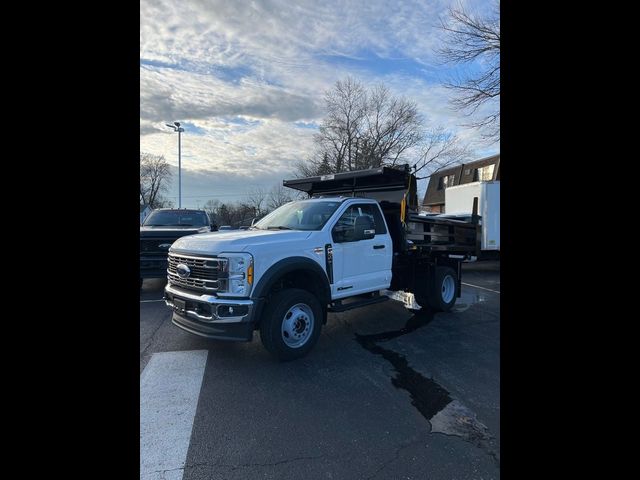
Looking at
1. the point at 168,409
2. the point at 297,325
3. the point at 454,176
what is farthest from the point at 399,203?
the point at 454,176

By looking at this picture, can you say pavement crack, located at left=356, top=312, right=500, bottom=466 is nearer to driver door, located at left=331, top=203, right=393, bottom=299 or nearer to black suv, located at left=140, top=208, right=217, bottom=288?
driver door, located at left=331, top=203, right=393, bottom=299

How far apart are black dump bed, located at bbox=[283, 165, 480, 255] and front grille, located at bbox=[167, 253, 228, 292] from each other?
2980 mm

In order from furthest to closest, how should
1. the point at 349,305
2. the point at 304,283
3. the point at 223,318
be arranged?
the point at 349,305 → the point at 304,283 → the point at 223,318

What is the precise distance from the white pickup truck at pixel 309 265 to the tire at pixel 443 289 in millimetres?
21

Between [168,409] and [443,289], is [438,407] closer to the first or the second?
[168,409]

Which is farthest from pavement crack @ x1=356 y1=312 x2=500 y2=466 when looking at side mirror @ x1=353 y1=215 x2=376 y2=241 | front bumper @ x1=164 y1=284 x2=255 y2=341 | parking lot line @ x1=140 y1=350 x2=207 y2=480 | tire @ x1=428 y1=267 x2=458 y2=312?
tire @ x1=428 y1=267 x2=458 y2=312

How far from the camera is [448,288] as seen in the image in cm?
726

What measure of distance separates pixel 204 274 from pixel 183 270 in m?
0.38
